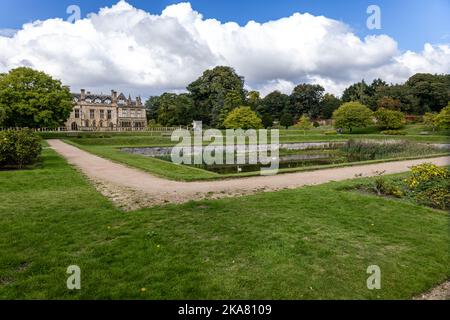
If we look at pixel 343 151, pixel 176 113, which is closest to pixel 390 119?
pixel 343 151

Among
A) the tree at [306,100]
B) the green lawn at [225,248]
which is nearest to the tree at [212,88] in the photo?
the tree at [306,100]

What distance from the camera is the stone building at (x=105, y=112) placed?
75875 millimetres

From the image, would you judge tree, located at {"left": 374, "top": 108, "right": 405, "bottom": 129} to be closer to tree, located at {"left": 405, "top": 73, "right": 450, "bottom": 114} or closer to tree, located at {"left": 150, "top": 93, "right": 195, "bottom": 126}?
tree, located at {"left": 405, "top": 73, "right": 450, "bottom": 114}

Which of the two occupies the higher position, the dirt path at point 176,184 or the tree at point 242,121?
the tree at point 242,121

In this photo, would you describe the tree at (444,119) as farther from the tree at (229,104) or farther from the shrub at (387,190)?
the shrub at (387,190)

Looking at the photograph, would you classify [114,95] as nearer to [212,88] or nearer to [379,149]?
[212,88]

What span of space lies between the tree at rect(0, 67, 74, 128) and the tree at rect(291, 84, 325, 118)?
2282 inches

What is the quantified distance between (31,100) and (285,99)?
6121 cm

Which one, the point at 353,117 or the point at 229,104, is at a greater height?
the point at 229,104

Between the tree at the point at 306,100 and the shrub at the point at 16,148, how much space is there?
74.8 m

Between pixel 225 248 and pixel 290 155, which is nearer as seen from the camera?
pixel 225 248

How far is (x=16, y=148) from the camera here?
14758 millimetres
